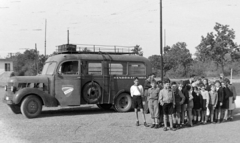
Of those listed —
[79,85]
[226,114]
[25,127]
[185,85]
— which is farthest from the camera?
[79,85]

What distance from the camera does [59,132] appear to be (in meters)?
9.68

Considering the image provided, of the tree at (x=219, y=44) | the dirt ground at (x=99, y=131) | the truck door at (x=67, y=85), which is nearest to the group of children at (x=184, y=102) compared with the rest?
the dirt ground at (x=99, y=131)

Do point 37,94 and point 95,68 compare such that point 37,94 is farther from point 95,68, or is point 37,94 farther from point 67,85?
point 95,68

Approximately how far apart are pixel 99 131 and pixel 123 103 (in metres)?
4.83

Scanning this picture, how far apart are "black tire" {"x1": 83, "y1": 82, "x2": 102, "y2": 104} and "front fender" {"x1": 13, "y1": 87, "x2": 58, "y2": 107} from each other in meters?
1.24

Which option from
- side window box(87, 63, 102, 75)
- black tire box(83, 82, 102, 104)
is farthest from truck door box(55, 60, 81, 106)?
side window box(87, 63, 102, 75)

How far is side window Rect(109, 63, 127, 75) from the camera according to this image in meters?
14.5

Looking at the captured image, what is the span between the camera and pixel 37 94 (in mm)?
12625

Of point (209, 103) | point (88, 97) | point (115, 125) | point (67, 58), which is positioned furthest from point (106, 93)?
point (209, 103)

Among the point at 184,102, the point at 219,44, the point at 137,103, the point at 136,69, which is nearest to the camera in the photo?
the point at 184,102

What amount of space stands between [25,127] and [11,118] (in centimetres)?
224

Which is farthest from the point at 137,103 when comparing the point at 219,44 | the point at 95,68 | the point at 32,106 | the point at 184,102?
the point at 219,44

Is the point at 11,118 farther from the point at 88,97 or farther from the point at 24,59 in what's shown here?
the point at 24,59

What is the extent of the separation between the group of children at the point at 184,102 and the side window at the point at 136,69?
275cm
